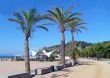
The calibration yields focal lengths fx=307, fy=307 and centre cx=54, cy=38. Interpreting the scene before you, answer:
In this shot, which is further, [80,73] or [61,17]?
[61,17]

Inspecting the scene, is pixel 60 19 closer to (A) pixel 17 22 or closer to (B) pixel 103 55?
(A) pixel 17 22

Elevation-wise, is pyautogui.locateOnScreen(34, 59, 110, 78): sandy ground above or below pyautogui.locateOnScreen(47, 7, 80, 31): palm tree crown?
below

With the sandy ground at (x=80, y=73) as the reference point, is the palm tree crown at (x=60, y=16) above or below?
above

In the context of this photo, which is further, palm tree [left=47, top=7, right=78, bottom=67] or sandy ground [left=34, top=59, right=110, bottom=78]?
palm tree [left=47, top=7, right=78, bottom=67]

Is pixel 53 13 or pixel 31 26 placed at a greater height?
pixel 53 13

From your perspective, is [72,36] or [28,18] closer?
[28,18]

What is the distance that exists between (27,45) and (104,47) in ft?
247

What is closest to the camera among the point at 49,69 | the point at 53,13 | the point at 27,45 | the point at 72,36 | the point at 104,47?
the point at 27,45

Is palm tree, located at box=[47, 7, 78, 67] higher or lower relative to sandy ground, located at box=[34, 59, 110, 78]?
higher

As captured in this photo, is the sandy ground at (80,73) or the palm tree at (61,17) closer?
the sandy ground at (80,73)

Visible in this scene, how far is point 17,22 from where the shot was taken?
2973 cm

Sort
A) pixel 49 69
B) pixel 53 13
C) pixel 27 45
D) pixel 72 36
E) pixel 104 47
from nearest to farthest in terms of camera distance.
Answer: pixel 27 45 → pixel 49 69 → pixel 53 13 → pixel 72 36 → pixel 104 47

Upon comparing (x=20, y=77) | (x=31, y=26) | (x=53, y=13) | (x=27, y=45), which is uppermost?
(x=53, y=13)

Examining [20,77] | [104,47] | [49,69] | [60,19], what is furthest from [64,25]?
[104,47]
